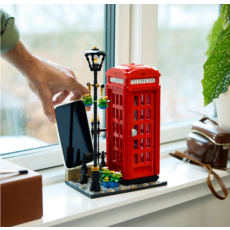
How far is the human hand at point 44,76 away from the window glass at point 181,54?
62 cm

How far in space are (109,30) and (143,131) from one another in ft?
1.66

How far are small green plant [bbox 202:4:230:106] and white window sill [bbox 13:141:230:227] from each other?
32cm

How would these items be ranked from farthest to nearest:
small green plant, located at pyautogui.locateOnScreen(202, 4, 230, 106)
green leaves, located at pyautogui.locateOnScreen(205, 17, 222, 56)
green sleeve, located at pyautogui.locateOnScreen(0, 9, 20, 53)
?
green leaves, located at pyautogui.locateOnScreen(205, 17, 222, 56), small green plant, located at pyautogui.locateOnScreen(202, 4, 230, 106), green sleeve, located at pyautogui.locateOnScreen(0, 9, 20, 53)

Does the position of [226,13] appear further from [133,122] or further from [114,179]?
[114,179]

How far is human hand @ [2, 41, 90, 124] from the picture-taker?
3.56 feet

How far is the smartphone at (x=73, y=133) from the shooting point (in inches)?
45.1

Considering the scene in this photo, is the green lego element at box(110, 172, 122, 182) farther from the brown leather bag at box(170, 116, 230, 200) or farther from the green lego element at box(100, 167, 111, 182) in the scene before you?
the brown leather bag at box(170, 116, 230, 200)

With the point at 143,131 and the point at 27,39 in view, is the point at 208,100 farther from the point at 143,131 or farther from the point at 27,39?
the point at 27,39

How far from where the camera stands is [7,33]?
3.26 ft

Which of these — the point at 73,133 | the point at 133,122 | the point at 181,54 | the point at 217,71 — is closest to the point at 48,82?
the point at 73,133

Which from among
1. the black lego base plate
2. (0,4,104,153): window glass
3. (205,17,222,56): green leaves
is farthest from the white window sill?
(205,17,222,56): green leaves

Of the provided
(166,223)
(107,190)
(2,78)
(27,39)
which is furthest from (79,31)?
(166,223)

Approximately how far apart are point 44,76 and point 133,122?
0.32m

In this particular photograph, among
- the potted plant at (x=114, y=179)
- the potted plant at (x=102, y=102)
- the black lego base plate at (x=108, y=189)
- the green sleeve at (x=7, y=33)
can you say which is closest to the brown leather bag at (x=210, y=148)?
the black lego base plate at (x=108, y=189)
